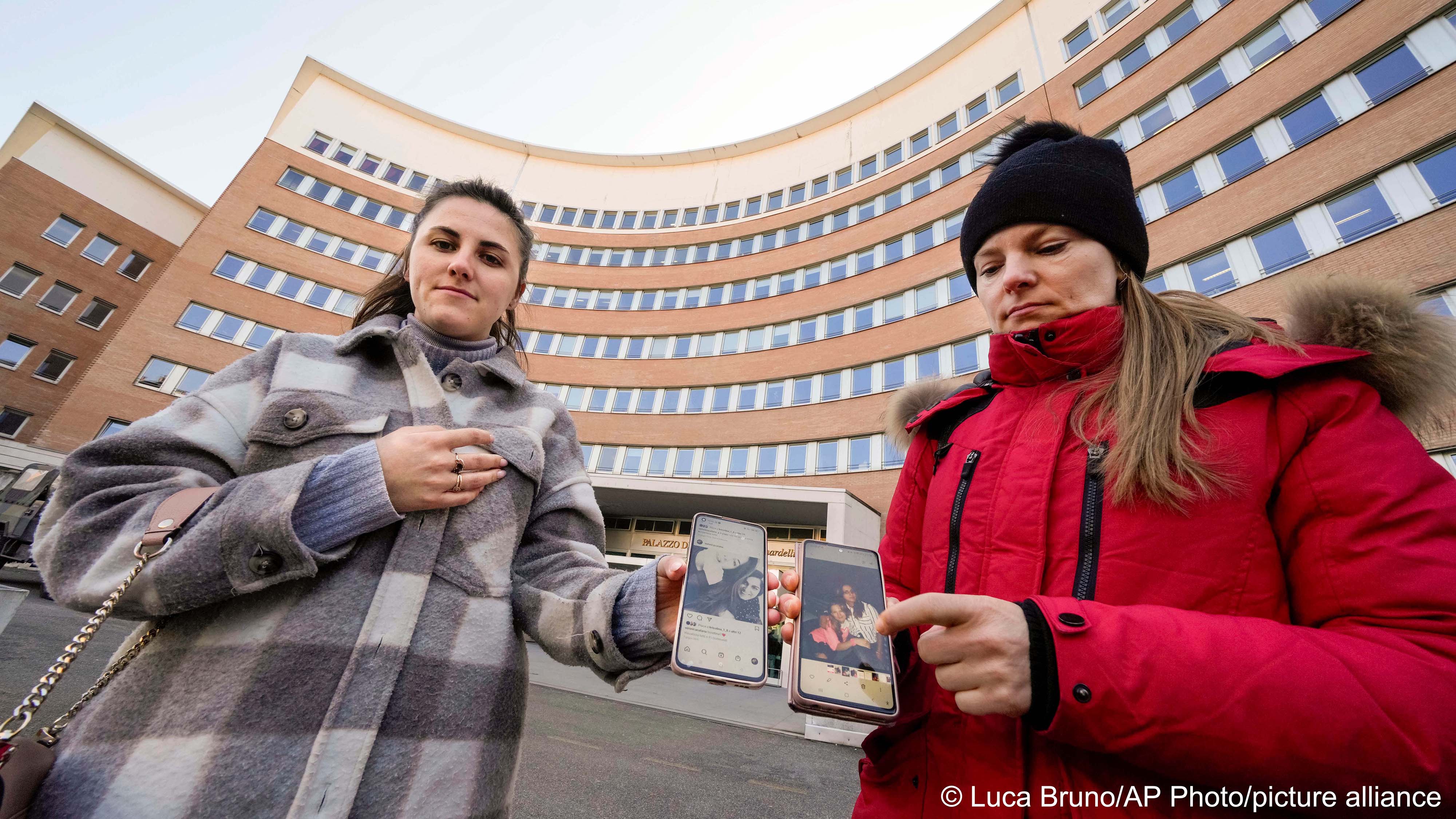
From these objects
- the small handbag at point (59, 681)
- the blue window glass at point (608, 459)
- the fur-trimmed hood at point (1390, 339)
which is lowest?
the small handbag at point (59, 681)

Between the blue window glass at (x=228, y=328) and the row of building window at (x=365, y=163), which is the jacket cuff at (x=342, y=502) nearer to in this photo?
the blue window glass at (x=228, y=328)

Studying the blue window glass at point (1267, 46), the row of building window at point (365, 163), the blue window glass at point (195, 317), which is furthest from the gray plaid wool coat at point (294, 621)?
the row of building window at point (365, 163)

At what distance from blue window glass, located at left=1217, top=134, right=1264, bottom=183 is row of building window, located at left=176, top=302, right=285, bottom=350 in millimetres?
33672

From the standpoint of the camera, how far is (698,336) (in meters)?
25.9

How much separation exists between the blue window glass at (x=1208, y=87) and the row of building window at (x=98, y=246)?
51.3 meters

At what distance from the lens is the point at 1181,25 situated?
56.7 ft

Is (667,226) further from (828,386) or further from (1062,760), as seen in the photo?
(1062,760)

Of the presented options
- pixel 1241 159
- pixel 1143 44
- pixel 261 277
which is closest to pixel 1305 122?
pixel 1241 159

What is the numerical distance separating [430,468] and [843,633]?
121 cm

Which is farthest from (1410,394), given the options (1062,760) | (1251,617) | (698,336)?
(698,336)

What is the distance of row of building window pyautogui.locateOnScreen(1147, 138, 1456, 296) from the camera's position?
1137cm

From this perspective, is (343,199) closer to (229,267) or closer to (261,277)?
(261,277)

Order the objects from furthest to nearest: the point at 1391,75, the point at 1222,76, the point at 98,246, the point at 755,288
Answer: the point at 98,246 → the point at 755,288 → the point at 1222,76 → the point at 1391,75

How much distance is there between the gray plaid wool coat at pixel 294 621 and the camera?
1.21m
